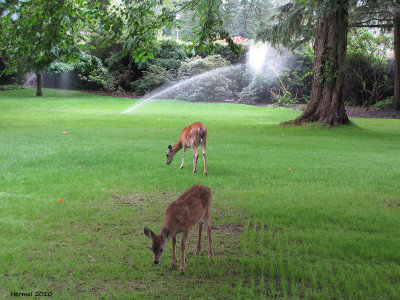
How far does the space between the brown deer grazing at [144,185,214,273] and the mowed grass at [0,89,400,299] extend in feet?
1.09

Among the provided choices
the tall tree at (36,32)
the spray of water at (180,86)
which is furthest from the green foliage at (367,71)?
the tall tree at (36,32)

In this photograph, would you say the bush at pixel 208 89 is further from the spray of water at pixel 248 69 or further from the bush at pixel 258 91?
the bush at pixel 258 91

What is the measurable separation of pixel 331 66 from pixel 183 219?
15.2 meters

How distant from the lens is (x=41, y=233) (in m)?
5.25

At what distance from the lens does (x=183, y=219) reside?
4223 millimetres

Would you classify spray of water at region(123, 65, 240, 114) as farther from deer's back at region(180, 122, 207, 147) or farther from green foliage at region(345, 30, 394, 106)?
deer's back at region(180, 122, 207, 147)

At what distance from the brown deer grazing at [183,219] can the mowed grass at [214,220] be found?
333 mm

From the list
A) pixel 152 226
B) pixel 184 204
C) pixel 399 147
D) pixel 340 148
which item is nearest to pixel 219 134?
pixel 340 148

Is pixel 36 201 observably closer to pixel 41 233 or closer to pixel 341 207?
pixel 41 233

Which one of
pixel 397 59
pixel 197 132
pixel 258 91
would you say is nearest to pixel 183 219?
→ pixel 197 132

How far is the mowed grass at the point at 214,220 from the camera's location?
405 centimetres

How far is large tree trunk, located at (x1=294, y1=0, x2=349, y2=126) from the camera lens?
17.7 meters

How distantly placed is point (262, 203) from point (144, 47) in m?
3.43

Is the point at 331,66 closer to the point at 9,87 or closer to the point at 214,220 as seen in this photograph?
the point at 214,220
